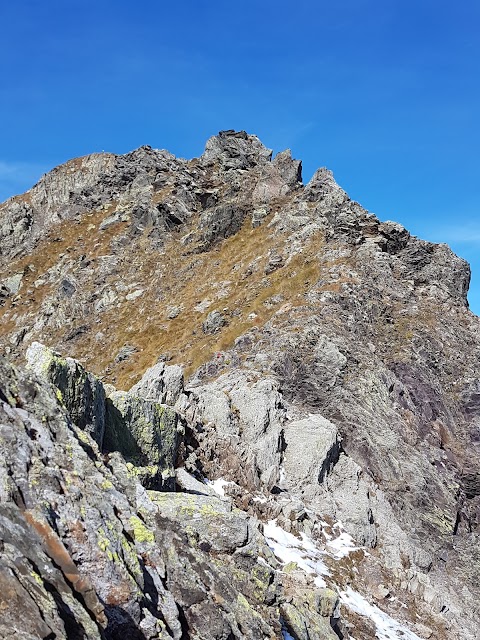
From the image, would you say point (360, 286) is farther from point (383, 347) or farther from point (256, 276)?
point (256, 276)

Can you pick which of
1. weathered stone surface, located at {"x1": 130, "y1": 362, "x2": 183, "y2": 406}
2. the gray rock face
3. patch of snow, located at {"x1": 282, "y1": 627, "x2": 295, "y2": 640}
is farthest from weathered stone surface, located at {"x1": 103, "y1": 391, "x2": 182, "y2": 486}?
weathered stone surface, located at {"x1": 130, "y1": 362, "x2": 183, "y2": 406}

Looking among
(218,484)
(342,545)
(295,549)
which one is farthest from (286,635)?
(342,545)

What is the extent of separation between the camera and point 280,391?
34875mm

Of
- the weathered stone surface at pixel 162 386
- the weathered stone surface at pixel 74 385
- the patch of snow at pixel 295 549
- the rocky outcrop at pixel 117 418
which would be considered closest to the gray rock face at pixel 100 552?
the weathered stone surface at pixel 74 385

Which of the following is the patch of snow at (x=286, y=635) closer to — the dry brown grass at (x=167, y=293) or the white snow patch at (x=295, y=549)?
the white snow patch at (x=295, y=549)

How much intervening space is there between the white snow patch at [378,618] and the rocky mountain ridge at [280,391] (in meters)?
0.38

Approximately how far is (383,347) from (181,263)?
3679cm

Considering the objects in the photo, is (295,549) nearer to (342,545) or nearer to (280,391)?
(342,545)

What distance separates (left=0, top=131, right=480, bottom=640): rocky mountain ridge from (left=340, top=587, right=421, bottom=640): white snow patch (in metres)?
0.38

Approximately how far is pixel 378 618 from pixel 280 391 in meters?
15.7

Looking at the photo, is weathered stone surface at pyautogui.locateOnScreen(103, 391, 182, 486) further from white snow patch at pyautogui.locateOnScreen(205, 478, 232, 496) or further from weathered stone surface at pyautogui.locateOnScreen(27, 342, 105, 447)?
white snow patch at pyautogui.locateOnScreen(205, 478, 232, 496)

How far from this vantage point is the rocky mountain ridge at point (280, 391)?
16.3 meters

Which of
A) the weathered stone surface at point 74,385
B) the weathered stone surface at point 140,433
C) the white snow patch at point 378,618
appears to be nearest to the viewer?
the weathered stone surface at point 74,385

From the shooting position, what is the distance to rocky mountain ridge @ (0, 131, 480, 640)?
1628 cm
